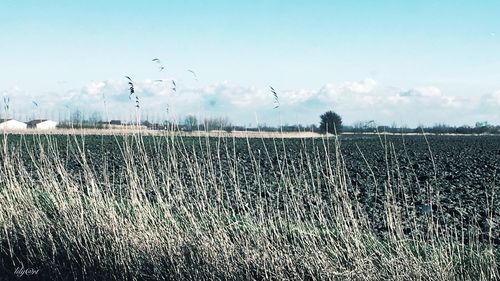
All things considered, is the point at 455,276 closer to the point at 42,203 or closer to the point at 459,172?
the point at 42,203

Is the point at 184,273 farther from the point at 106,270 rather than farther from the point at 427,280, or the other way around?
the point at 427,280

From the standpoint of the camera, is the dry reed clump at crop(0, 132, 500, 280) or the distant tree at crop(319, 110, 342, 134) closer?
the dry reed clump at crop(0, 132, 500, 280)

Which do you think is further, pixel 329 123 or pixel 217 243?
pixel 329 123

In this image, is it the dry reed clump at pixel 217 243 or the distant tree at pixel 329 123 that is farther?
the distant tree at pixel 329 123

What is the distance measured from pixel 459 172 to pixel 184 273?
1734cm

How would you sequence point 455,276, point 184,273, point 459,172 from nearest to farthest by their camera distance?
point 455,276 < point 184,273 < point 459,172

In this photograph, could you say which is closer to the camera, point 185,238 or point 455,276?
point 455,276

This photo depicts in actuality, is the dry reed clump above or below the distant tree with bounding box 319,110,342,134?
below

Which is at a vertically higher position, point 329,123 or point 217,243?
point 329,123

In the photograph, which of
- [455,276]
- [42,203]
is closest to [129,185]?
[42,203]

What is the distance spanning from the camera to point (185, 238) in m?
6.03

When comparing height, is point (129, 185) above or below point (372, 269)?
above

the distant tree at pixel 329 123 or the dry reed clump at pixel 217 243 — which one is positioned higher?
the distant tree at pixel 329 123

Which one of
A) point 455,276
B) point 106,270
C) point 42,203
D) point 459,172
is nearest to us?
point 455,276
